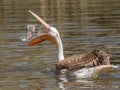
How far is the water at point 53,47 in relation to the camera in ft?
43.8

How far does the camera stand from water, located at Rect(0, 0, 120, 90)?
13.4m

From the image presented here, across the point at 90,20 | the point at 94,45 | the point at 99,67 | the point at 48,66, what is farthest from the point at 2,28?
the point at 99,67

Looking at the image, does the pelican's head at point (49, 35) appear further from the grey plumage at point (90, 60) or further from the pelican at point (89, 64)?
the grey plumage at point (90, 60)

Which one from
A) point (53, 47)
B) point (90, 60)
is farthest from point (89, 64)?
point (53, 47)

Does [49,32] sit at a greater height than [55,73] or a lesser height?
greater

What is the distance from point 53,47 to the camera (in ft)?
59.1

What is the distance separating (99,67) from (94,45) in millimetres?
3848

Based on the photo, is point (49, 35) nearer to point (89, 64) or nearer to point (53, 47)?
point (89, 64)

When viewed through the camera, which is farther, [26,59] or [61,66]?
[26,59]

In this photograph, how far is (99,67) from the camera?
14.0 meters

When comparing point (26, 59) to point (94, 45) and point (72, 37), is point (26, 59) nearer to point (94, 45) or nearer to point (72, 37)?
point (94, 45)

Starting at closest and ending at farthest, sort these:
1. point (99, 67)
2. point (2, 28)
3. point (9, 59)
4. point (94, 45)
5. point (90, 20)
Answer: point (99, 67) → point (9, 59) → point (94, 45) → point (2, 28) → point (90, 20)

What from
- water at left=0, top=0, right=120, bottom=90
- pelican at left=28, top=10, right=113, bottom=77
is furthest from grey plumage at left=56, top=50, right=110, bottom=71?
water at left=0, top=0, right=120, bottom=90

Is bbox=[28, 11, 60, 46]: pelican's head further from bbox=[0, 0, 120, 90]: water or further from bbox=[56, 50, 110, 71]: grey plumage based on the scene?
bbox=[56, 50, 110, 71]: grey plumage
